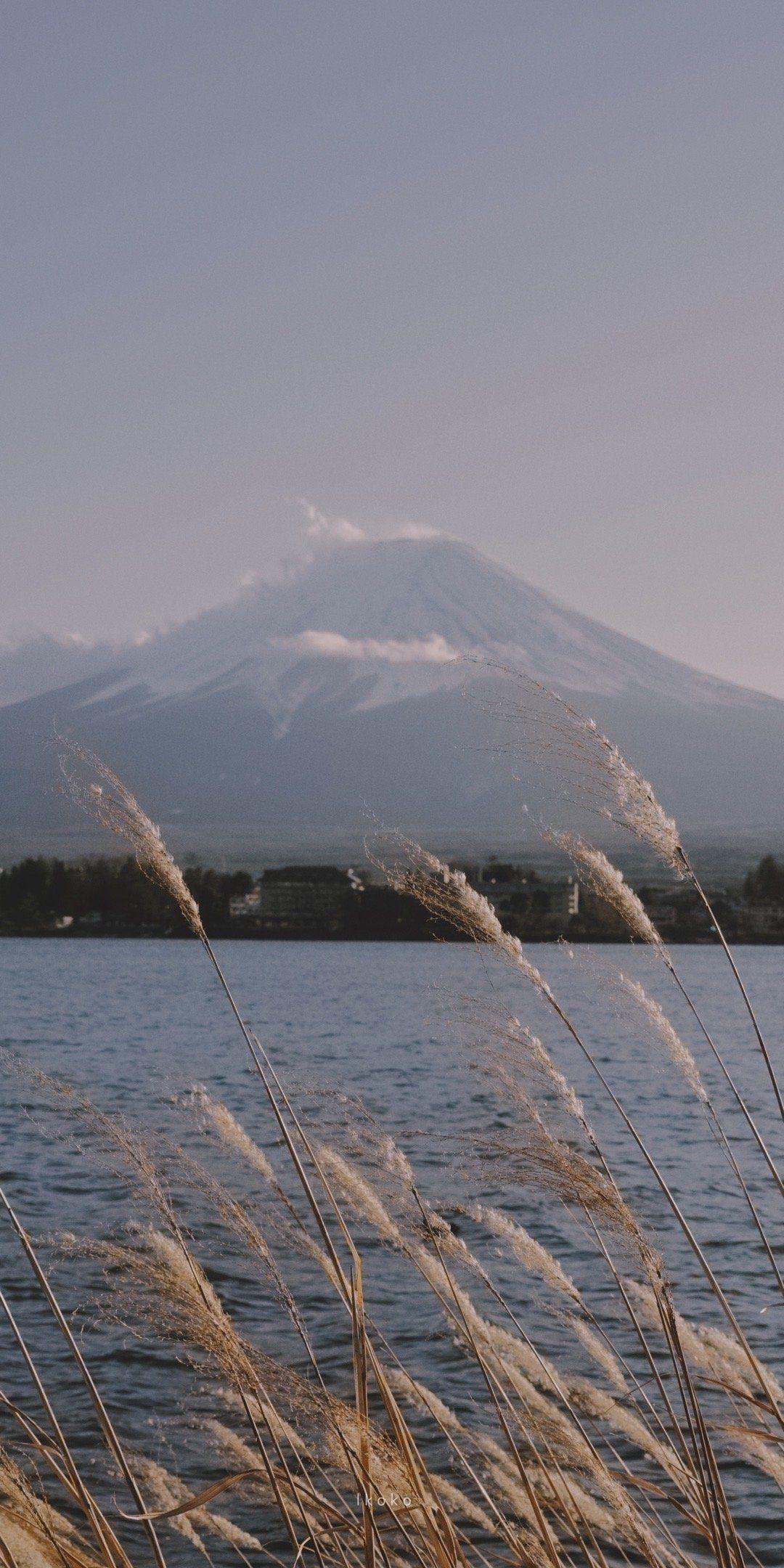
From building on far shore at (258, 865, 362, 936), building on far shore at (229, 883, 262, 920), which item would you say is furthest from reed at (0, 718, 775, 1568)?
building on far shore at (229, 883, 262, 920)

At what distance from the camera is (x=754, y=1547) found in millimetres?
6992

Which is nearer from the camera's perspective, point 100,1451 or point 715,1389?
point 100,1451

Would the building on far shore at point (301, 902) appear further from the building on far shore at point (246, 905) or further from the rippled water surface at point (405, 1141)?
the rippled water surface at point (405, 1141)

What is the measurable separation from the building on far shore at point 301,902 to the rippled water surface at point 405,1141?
84433 mm

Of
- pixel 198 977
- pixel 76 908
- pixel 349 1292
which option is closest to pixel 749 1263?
pixel 349 1292

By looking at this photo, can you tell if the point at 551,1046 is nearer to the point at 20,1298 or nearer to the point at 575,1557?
the point at 20,1298

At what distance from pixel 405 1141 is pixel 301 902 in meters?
128

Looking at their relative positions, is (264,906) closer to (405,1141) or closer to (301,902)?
(301,902)

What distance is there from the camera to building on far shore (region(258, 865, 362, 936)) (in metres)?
143

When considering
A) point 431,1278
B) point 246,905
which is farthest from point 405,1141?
point 246,905

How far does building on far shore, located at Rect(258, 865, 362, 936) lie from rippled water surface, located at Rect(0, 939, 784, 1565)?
8443cm

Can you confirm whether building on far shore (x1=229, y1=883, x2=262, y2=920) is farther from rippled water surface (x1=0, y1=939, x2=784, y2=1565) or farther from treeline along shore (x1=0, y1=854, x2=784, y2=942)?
rippled water surface (x1=0, y1=939, x2=784, y2=1565)

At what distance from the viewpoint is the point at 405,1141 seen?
68.5ft

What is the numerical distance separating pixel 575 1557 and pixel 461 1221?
27.1 ft
